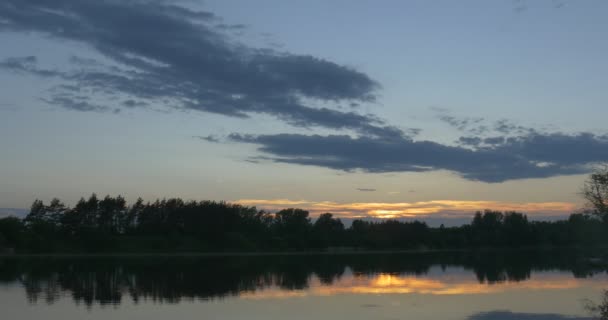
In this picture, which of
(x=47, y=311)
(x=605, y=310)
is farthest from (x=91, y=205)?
(x=605, y=310)

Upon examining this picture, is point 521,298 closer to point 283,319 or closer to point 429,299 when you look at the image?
point 429,299

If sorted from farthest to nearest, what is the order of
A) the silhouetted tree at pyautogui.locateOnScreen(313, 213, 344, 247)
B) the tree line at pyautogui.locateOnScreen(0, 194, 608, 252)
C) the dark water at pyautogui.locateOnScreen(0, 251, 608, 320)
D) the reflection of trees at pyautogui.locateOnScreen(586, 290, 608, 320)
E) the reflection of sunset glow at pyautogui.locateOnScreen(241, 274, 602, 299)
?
the silhouetted tree at pyautogui.locateOnScreen(313, 213, 344, 247)
the tree line at pyautogui.locateOnScreen(0, 194, 608, 252)
the reflection of sunset glow at pyautogui.locateOnScreen(241, 274, 602, 299)
the dark water at pyautogui.locateOnScreen(0, 251, 608, 320)
the reflection of trees at pyautogui.locateOnScreen(586, 290, 608, 320)

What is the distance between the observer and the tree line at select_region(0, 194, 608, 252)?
108562mm

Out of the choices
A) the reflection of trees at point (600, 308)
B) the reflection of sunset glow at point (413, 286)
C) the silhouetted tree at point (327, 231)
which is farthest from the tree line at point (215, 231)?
the reflection of trees at point (600, 308)

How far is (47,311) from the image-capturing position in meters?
31.6

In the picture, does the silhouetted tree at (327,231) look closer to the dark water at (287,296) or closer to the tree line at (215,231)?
the tree line at (215,231)

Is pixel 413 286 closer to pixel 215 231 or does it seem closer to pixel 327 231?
pixel 215 231

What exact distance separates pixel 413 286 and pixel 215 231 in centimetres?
8070

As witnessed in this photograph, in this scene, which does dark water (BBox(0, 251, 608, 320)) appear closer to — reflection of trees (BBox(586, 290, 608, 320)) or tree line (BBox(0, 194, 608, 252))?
reflection of trees (BBox(586, 290, 608, 320))

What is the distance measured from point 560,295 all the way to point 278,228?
107m

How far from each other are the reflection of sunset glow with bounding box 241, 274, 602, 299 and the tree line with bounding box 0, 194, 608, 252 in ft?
105

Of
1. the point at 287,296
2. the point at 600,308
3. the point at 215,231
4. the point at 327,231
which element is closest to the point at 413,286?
the point at 287,296

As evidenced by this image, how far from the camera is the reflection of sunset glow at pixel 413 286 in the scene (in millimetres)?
42062

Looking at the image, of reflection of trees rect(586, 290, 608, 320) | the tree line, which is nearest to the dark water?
reflection of trees rect(586, 290, 608, 320)
